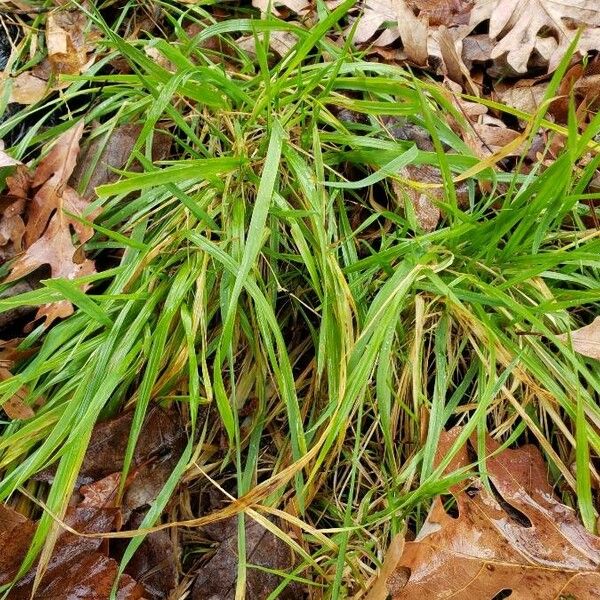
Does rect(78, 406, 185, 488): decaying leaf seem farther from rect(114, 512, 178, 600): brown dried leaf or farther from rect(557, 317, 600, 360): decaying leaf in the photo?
rect(557, 317, 600, 360): decaying leaf

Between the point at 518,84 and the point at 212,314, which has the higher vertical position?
the point at 518,84

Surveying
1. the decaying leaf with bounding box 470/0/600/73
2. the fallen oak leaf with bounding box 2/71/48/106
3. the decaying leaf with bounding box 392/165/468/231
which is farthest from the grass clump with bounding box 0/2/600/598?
the decaying leaf with bounding box 470/0/600/73

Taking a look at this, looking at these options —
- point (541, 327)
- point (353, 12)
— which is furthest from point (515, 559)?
point (353, 12)

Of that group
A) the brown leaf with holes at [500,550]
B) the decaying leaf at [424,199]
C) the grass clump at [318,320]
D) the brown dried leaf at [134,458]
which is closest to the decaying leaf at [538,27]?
the grass clump at [318,320]

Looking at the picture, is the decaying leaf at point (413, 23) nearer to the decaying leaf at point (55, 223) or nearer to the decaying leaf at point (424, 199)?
the decaying leaf at point (424, 199)

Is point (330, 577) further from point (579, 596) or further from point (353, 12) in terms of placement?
point (353, 12)
